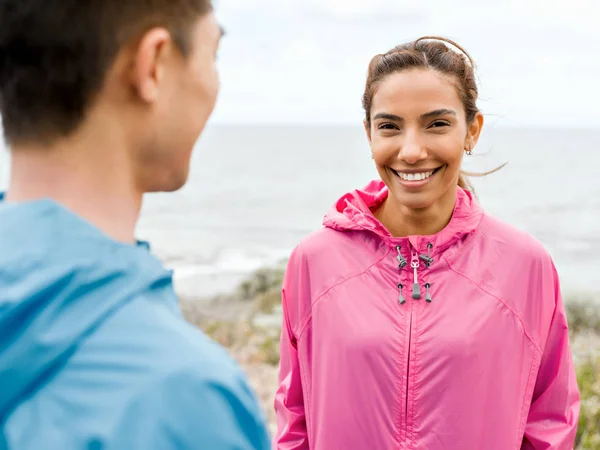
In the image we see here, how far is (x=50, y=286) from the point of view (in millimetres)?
996

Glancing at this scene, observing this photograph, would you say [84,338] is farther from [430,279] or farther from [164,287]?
[430,279]

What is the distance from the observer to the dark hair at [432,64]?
2760 millimetres

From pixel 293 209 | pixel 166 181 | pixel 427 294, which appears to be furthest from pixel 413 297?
pixel 293 209

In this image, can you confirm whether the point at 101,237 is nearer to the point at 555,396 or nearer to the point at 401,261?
the point at 401,261

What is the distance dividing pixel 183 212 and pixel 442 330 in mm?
36270

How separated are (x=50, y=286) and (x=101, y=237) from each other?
0.11 m

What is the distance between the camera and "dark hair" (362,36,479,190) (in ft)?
9.05

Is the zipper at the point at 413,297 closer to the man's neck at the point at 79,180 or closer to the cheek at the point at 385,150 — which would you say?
the cheek at the point at 385,150

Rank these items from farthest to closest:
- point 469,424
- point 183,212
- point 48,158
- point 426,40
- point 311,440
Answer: point 183,212
point 426,40
point 311,440
point 469,424
point 48,158

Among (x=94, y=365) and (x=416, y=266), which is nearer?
(x=94, y=365)

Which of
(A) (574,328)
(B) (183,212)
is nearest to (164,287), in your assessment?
(A) (574,328)

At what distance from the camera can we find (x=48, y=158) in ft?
3.70

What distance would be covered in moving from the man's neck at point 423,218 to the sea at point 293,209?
46cm

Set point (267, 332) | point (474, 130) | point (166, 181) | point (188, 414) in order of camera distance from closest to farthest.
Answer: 1. point (188, 414)
2. point (166, 181)
3. point (474, 130)
4. point (267, 332)
